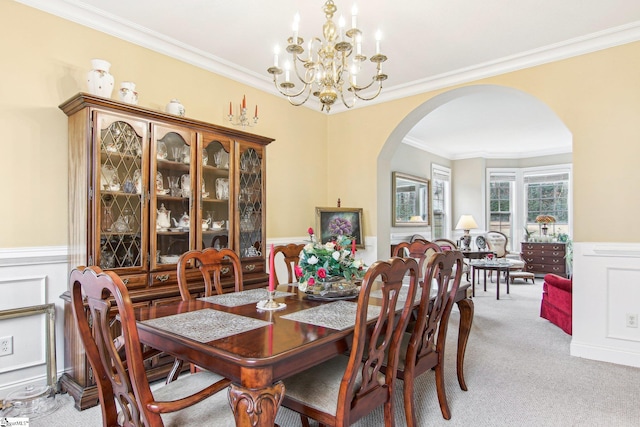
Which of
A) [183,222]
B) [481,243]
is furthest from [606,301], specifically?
[481,243]

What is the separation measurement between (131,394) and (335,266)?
3.89 ft

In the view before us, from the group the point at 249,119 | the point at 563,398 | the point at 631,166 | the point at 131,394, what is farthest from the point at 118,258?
the point at 631,166

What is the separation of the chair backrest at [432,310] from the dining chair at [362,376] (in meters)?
0.18

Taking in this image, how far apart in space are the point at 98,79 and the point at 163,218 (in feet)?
3.43

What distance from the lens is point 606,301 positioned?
125 inches

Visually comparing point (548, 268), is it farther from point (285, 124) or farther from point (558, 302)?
point (285, 124)

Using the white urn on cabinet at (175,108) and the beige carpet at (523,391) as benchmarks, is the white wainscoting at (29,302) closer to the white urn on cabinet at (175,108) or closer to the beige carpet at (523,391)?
the beige carpet at (523,391)

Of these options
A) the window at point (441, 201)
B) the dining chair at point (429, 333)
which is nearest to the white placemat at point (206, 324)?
the dining chair at point (429, 333)

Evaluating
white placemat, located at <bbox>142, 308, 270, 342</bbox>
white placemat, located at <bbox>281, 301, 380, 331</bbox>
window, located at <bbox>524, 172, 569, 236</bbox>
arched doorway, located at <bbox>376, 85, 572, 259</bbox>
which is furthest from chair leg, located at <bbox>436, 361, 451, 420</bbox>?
window, located at <bbox>524, 172, 569, 236</bbox>

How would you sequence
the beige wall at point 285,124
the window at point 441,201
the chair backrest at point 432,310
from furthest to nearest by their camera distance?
the window at point 441,201, the beige wall at point 285,124, the chair backrest at point 432,310

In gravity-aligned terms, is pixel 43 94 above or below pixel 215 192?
above

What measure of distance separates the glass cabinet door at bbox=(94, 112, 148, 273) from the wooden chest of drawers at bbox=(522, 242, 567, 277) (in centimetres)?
733

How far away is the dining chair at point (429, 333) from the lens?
194 centimetres

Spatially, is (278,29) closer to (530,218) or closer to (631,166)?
(631,166)
